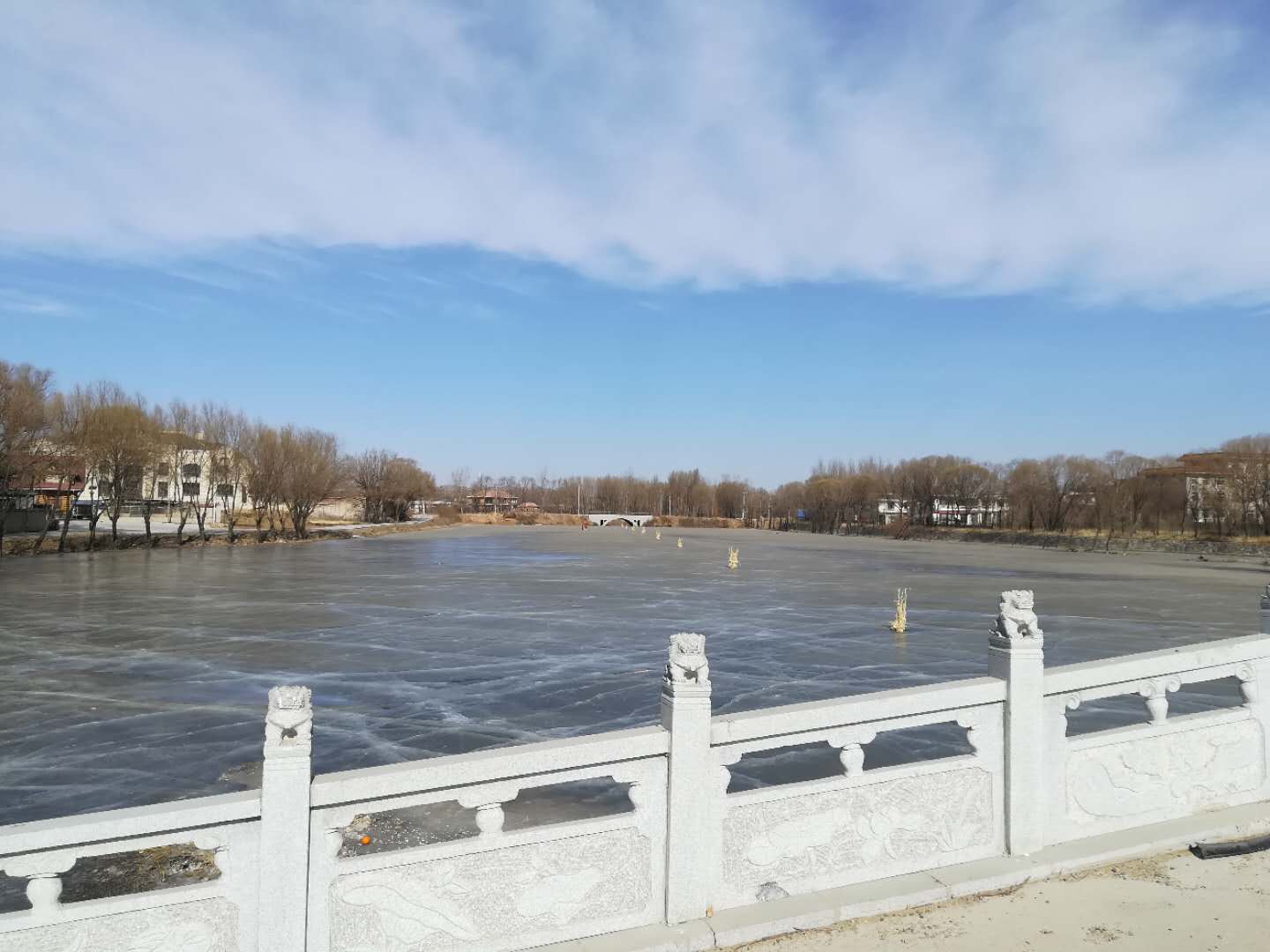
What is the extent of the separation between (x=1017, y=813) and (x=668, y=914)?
1885 mm

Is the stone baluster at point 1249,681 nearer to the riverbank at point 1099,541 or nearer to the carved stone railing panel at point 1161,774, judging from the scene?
the carved stone railing panel at point 1161,774

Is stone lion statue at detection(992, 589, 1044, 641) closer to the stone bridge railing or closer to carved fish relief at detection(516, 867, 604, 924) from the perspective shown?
the stone bridge railing

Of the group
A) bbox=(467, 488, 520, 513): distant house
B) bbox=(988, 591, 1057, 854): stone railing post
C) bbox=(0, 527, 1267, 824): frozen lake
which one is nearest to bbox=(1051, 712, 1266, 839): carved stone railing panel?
bbox=(988, 591, 1057, 854): stone railing post

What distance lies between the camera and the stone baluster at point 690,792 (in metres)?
3.53

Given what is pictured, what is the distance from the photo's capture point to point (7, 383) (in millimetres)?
37125

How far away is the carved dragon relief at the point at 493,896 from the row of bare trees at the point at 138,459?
1673 inches

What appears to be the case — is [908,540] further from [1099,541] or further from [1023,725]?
[1023,725]

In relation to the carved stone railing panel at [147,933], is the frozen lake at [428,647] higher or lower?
lower

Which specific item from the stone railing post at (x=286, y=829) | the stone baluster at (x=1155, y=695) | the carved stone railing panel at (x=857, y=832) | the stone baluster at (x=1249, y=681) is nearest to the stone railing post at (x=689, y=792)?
the carved stone railing panel at (x=857, y=832)

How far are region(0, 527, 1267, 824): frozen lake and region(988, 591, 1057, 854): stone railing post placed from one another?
200 inches

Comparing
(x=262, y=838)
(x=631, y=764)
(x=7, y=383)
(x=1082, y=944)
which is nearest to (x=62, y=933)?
(x=262, y=838)

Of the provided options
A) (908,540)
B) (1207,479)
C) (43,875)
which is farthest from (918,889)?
(1207,479)

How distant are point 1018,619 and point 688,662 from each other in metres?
1.79

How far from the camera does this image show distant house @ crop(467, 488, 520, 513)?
14954 centimetres
